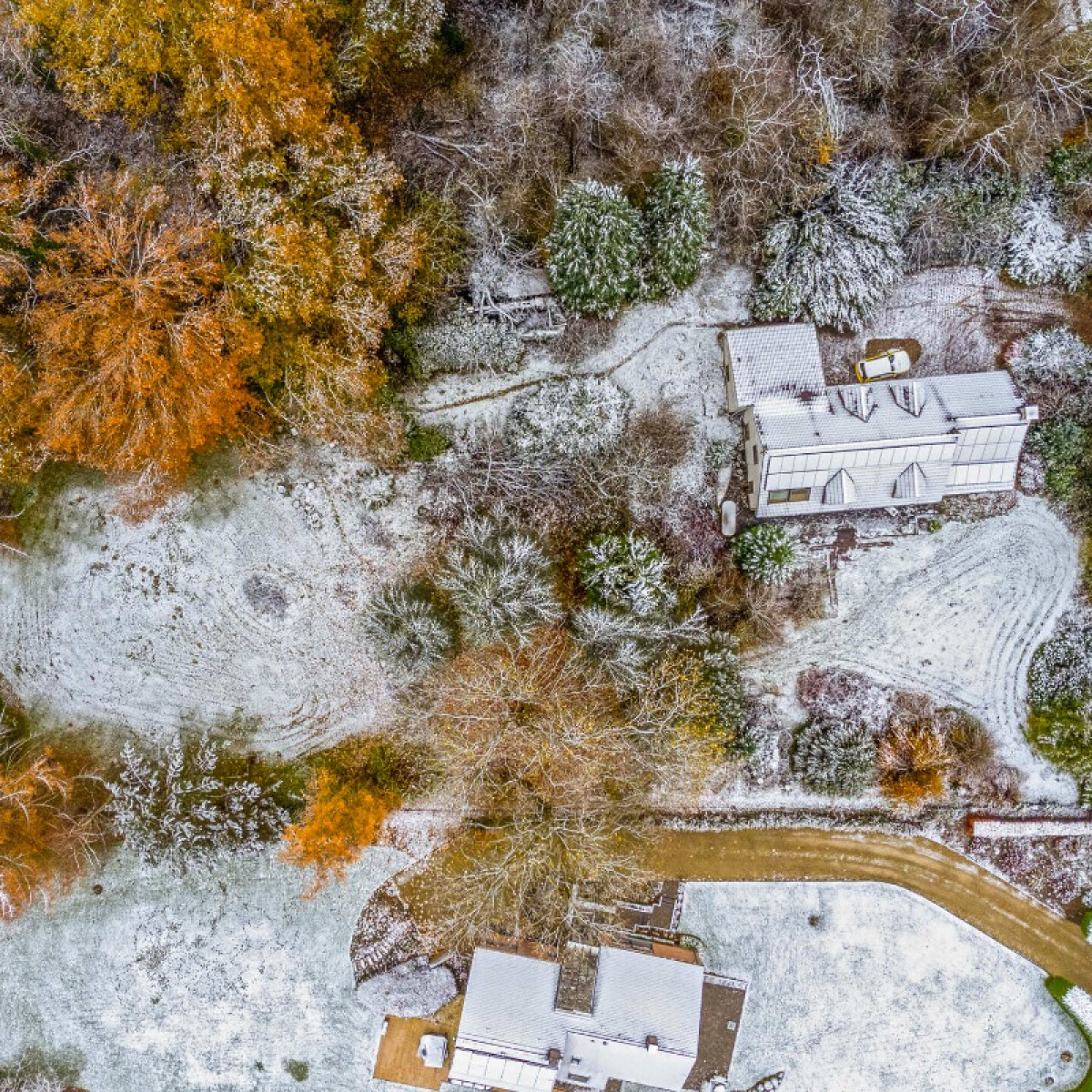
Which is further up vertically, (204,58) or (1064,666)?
(204,58)

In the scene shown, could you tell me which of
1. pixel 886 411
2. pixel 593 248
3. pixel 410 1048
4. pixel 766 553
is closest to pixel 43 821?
pixel 410 1048

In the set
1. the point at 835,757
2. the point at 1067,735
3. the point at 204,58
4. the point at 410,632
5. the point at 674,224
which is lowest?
the point at 835,757

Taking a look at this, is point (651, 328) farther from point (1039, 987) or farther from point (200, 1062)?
point (200, 1062)

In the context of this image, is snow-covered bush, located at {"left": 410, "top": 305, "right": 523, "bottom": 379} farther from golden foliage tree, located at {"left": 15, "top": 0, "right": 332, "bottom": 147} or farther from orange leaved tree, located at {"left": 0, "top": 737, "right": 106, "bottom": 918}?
orange leaved tree, located at {"left": 0, "top": 737, "right": 106, "bottom": 918}

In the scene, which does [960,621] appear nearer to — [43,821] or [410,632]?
[410,632]

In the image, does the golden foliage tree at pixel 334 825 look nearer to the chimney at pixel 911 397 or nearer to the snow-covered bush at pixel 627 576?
the snow-covered bush at pixel 627 576

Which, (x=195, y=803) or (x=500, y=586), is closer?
(x=500, y=586)

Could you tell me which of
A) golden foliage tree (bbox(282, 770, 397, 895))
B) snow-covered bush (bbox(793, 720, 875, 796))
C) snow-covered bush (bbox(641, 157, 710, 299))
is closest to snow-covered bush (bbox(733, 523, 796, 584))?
snow-covered bush (bbox(793, 720, 875, 796))

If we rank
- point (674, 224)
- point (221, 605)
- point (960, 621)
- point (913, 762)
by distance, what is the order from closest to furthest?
point (674, 224) → point (913, 762) → point (221, 605) → point (960, 621)
